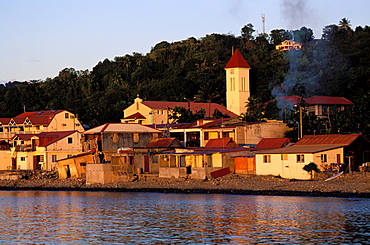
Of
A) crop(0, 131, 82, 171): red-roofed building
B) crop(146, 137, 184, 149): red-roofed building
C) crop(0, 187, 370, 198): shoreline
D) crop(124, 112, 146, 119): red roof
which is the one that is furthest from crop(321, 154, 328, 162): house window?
crop(124, 112, 146, 119): red roof

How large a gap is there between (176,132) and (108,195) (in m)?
21.6

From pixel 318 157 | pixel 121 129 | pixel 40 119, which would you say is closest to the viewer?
pixel 318 157

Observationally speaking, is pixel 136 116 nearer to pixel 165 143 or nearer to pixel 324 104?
pixel 324 104

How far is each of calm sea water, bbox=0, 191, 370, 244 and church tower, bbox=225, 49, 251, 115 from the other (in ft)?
153

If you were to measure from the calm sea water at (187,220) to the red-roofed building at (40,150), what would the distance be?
2136 centimetres

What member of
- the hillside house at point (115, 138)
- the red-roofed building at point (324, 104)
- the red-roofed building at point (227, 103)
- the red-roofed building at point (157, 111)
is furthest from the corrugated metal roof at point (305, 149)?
the red-roofed building at point (227, 103)

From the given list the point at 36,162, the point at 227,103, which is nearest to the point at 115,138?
the point at 36,162

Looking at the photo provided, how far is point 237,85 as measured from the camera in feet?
312

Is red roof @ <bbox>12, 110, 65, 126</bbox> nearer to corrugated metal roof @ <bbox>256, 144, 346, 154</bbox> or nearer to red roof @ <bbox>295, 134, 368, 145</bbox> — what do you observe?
corrugated metal roof @ <bbox>256, 144, 346, 154</bbox>

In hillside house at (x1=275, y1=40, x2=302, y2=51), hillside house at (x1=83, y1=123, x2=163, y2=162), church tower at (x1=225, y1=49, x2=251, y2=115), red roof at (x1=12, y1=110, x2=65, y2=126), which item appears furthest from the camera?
hillside house at (x1=275, y1=40, x2=302, y2=51)

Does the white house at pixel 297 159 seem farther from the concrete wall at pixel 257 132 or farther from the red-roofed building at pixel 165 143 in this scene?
the concrete wall at pixel 257 132

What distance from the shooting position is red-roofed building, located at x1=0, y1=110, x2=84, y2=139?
8531cm

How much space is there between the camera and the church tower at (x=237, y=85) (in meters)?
94.9

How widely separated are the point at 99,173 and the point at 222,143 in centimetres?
1333
